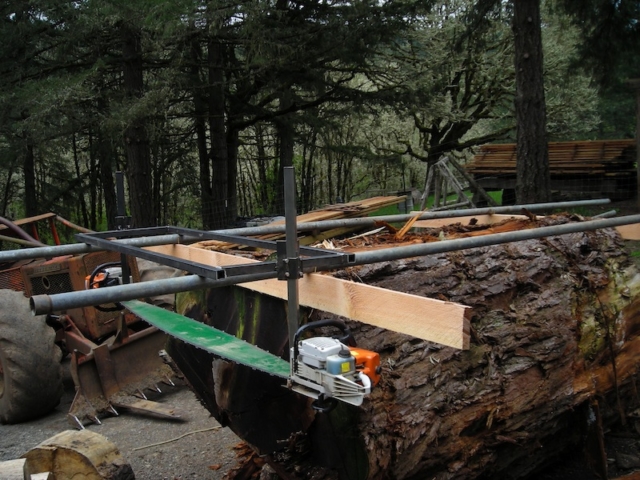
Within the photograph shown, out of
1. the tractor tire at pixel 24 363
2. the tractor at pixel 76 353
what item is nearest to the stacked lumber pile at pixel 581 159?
the tractor at pixel 76 353

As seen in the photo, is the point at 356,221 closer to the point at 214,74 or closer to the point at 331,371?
the point at 331,371

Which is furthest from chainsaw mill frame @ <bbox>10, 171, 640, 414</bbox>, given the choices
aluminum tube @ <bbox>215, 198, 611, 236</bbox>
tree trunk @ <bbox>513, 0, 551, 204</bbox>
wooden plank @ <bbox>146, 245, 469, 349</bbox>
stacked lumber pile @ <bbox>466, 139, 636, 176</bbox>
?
stacked lumber pile @ <bbox>466, 139, 636, 176</bbox>

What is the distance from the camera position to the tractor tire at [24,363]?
5531mm

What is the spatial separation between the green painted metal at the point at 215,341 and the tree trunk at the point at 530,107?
7.92 meters

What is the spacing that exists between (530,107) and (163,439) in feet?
25.6

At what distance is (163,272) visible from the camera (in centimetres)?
679

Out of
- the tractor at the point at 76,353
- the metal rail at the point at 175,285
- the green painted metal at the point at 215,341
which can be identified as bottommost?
the tractor at the point at 76,353

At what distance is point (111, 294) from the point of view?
2303 mm

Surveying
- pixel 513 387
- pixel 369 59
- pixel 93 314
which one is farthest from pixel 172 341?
pixel 369 59

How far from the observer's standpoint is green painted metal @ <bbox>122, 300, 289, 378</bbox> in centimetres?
276

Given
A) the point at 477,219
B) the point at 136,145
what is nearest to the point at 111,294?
the point at 477,219

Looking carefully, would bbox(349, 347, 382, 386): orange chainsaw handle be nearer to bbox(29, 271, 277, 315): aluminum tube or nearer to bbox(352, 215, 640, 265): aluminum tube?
bbox(352, 215, 640, 265): aluminum tube

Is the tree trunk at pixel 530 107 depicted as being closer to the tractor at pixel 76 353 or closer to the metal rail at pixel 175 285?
the tractor at pixel 76 353

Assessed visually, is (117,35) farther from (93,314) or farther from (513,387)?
(513,387)
